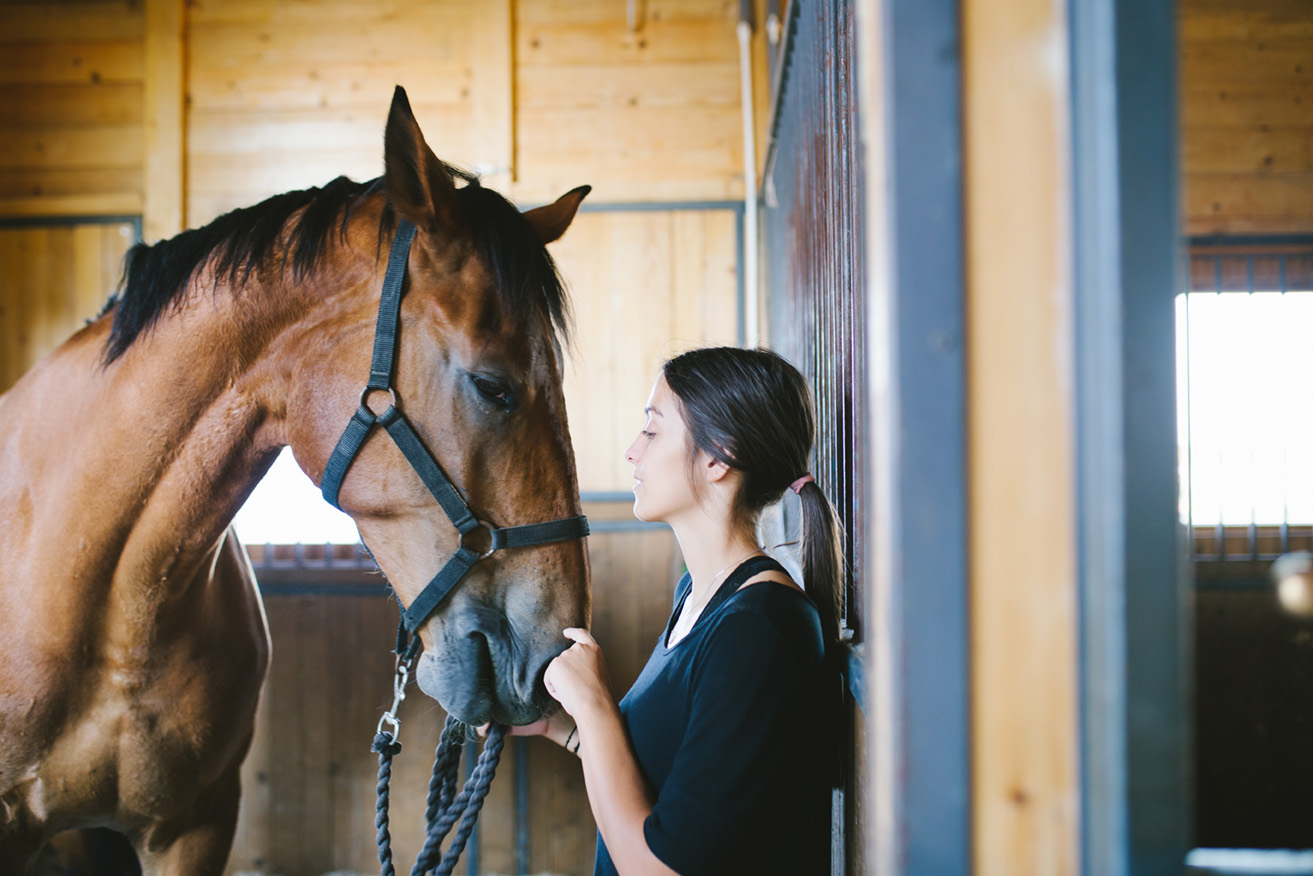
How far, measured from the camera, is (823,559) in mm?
905

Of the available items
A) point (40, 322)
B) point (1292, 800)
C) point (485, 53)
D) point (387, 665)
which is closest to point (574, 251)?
point (485, 53)

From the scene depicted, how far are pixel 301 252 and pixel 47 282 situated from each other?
246cm

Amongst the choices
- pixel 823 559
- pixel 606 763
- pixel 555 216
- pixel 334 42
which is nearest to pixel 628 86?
pixel 334 42

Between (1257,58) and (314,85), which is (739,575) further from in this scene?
(1257,58)

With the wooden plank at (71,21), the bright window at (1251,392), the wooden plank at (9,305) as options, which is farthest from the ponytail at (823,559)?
the wooden plank at (71,21)

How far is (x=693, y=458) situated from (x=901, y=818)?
54 cm

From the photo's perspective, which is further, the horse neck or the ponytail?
the horse neck

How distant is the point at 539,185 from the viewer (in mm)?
2662

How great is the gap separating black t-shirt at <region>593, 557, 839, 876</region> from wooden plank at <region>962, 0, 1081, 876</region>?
0.29 m

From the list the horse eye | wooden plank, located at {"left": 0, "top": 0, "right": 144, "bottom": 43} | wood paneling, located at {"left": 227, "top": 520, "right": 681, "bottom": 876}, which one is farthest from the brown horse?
wooden plank, located at {"left": 0, "top": 0, "right": 144, "bottom": 43}

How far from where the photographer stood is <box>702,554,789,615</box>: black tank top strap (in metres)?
0.84

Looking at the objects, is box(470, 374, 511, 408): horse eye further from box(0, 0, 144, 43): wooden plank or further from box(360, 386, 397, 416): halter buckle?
box(0, 0, 144, 43): wooden plank

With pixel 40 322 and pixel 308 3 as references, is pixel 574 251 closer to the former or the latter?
pixel 308 3

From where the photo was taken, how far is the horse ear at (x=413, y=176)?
3.00 ft
